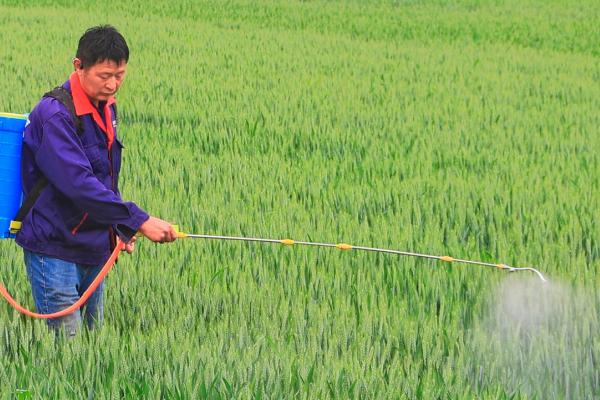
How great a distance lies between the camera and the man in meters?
3.27

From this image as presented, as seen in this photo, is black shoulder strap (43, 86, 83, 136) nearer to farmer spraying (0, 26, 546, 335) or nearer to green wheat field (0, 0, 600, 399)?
farmer spraying (0, 26, 546, 335)

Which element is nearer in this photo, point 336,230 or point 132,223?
point 132,223

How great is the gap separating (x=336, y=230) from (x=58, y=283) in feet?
7.15

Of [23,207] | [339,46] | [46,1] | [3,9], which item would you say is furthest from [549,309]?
[46,1]

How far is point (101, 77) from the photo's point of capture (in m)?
3.29

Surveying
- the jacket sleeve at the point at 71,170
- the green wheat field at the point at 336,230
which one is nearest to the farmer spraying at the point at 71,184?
the jacket sleeve at the point at 71,170

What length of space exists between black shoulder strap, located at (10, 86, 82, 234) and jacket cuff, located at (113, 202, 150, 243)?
10.1 inches

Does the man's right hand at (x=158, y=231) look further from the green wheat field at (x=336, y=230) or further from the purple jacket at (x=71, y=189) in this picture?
the green wheat field at (x=336, y=230)

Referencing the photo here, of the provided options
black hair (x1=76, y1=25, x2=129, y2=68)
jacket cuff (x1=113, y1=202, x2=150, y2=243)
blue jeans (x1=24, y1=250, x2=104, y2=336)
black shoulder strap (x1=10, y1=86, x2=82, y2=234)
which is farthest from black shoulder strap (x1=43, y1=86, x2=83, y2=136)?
blue jeans (x1=24, y1=250, x2=104, y2=336)

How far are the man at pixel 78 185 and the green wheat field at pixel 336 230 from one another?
0.19 m

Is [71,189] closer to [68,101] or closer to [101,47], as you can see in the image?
[68,101]

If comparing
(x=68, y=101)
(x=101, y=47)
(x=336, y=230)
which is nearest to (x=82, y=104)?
(x=68, y=101)

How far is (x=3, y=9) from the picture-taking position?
59.5ft

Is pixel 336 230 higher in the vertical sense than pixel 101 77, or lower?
lower
